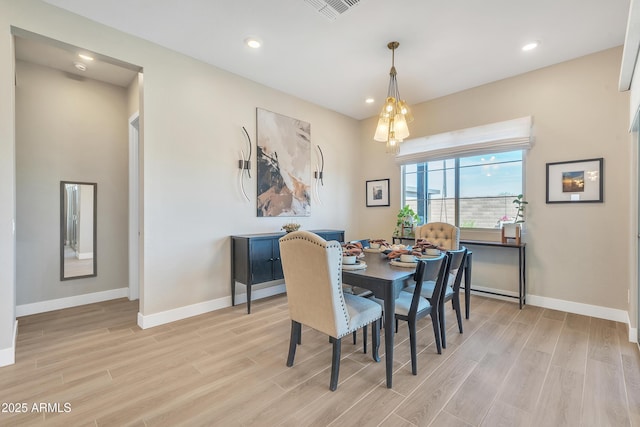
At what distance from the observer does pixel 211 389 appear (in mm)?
1895

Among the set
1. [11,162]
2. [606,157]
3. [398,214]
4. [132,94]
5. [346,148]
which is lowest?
[398,214]

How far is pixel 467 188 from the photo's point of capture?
4.09m

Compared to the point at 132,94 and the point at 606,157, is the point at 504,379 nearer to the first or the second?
the point at 606,157

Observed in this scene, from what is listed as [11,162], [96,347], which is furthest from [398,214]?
[11,162]

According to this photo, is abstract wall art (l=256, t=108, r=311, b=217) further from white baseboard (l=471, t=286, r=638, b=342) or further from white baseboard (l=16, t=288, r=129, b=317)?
white baseboard (l=471, t=286, r=638, b=342)

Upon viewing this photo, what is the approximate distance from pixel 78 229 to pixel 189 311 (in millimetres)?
1859

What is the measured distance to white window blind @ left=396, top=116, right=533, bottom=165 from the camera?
3494 millimetres

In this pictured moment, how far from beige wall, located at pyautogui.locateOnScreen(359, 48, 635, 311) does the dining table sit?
7.97 ft

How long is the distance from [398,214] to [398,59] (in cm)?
225

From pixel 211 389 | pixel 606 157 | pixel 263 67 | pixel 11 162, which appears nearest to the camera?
pixel 211 389

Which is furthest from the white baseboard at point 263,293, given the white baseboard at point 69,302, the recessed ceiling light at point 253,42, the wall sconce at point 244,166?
the recessed ceiling light at point 253,42

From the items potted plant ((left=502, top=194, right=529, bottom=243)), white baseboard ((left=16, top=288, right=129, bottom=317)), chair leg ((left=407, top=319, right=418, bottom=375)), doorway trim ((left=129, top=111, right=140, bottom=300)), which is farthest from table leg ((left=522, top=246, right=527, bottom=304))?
white baseboard ((left=16, top=288, right=129, bottom=317))

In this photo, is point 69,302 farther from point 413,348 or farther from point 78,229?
point 413,348

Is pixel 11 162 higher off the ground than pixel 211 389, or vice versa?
pixel 11 162
